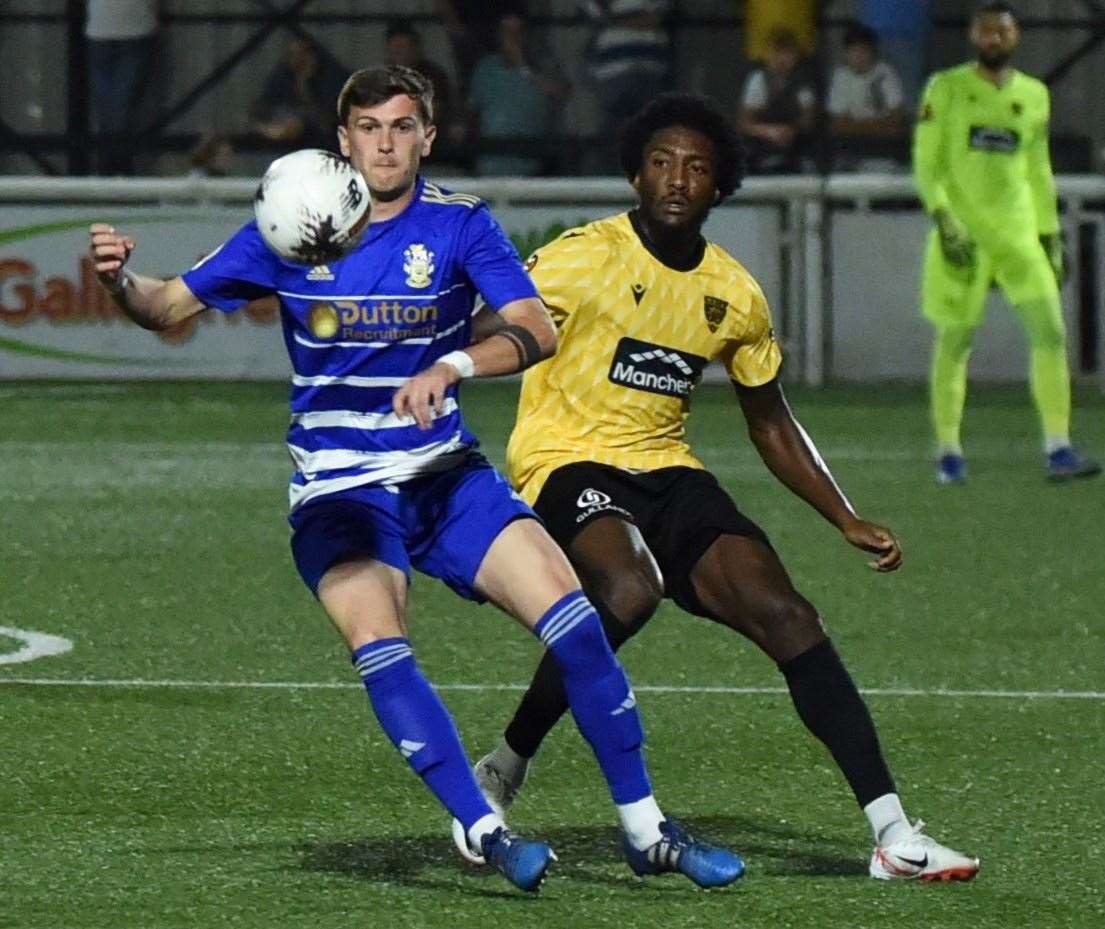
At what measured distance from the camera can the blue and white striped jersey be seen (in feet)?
19.8

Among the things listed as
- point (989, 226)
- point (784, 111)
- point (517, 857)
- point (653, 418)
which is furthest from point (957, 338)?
point (517, 857)

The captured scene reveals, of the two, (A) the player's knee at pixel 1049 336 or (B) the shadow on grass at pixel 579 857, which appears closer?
(B) the shadow on grass at pixel 579 857

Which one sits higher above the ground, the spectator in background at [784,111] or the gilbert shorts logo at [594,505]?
the gilbert shorts logo at [594,505]

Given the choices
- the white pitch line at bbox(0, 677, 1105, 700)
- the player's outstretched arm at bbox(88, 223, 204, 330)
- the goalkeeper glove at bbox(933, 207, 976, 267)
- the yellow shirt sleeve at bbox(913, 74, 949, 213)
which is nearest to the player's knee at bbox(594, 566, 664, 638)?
the player's outstretched arm at bbox(88, 223, 204, 330)

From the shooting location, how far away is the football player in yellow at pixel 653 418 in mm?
6359

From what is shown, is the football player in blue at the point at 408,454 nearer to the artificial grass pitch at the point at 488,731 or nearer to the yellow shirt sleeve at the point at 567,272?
the artificial grass pitch at the point at 488,731

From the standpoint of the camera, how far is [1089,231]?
1819 centimetres

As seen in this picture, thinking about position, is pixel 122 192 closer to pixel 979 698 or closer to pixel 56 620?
pixel 56 620

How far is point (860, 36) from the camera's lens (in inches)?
749

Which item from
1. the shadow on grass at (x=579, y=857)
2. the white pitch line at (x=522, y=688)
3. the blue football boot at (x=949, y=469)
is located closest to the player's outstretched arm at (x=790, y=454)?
the shadow on grass at (x=579, y=857)

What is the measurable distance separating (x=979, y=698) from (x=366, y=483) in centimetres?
286

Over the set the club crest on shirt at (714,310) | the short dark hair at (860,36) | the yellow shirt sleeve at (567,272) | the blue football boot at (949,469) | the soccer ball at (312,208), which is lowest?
the blue football boot at (949,469)

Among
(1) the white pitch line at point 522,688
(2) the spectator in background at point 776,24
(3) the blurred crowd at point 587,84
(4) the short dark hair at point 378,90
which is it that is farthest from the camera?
(2) the spectator in background at point 776,24

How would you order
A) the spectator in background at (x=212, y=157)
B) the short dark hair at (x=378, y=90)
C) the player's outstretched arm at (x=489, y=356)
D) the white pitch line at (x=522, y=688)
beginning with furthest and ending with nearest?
1. the spectator in background at (x=212, y=157)
2. the white pitch line at (x=522, y=688)
3. the short dark hair at (x=378, y=90)
4. the player's outstretched arm at (x=489, y=356)
